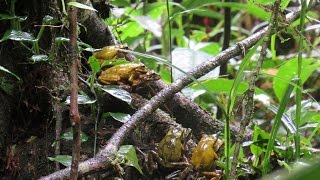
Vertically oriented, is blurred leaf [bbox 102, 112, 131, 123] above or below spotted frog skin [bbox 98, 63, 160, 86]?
below

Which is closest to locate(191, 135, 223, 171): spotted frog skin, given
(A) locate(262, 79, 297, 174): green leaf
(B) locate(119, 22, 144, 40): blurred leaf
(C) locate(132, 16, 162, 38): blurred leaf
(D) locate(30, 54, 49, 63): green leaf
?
(A) locate(262, 79, 297, 174): green leaf

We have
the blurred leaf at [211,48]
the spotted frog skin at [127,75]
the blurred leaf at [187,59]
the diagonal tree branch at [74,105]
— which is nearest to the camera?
the diagonal tree branch at [74,105]

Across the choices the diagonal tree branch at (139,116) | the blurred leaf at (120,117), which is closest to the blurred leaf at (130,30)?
the diagonal tree branch at (139,116)

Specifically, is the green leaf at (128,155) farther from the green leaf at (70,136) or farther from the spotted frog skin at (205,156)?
the spotted frog skin at (205,156)

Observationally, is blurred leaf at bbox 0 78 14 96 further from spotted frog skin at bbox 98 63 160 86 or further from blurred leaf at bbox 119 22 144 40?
blurred leaf at bbox 119 22 144 40

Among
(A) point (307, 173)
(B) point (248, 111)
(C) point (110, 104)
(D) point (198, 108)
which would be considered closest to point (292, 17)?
(D) point (198, 108)

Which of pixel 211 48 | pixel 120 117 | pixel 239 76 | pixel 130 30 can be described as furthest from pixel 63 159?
pixel 211 48
